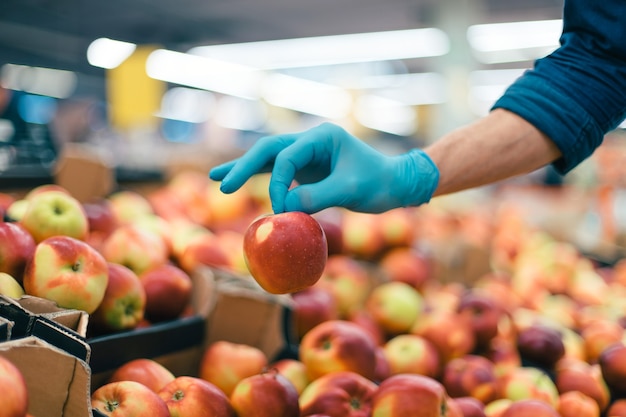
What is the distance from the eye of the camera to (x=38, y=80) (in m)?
17.0

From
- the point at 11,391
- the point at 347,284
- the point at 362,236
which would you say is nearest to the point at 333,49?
the point at 362,236

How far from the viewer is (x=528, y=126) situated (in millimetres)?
1414

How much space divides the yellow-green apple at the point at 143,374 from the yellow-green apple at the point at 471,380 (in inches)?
31.9

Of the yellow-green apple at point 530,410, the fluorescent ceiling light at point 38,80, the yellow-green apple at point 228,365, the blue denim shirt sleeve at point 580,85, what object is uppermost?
the blue denim shirt sleeve at point 580,85

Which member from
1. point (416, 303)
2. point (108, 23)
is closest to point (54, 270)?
point (416, 303)

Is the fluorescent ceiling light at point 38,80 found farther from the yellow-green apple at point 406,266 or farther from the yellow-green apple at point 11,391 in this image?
the yellow-green apple at point 11,391

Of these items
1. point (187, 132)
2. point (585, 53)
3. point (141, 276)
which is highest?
point (585, 53)

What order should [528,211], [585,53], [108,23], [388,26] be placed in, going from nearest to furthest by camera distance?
[585,53]
[528,211]
[388,26]
[108,23]

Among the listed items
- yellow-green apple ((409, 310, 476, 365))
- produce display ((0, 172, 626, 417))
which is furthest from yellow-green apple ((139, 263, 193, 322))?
yellow-green apple ((409, 310, 476, 365))

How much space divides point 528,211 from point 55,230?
4.68 m

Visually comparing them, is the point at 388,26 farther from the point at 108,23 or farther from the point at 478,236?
the point at 478,236

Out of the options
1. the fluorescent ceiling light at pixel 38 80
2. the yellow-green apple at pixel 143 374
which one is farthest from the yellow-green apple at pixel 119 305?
the fluorescent ceiling light at pixel 38 80

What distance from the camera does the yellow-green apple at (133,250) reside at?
65.9 inches

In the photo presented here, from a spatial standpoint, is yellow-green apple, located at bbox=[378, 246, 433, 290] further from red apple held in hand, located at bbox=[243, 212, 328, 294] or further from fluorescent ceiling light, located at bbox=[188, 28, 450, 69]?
fluorescent ceiling light, located at bbox=[188, 28, 450, 69]
